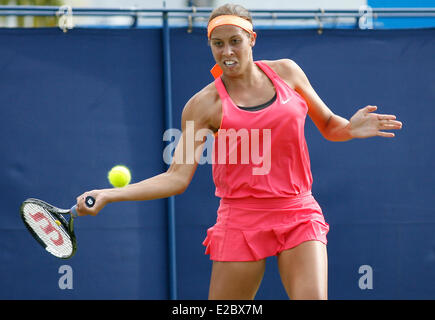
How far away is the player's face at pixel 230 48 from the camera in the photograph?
3.54 m

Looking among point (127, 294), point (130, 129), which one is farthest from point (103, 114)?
point (127, 294)

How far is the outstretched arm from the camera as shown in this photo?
355 centimetres

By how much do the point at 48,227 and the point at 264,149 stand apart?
1.18 meters

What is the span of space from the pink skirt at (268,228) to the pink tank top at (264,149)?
0.17 ft

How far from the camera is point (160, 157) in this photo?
524 centimetres

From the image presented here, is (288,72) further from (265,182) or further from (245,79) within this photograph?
(265,182)

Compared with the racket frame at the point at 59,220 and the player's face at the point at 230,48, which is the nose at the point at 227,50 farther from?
the racket frame at the point at 59,220

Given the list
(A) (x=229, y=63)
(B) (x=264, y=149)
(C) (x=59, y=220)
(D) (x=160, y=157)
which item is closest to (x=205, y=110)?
(A) (x=229, y=63)

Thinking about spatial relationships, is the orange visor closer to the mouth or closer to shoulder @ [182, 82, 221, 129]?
the mouth

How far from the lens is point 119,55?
207 inches

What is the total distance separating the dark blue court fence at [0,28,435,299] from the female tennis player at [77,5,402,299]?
66.6 inches

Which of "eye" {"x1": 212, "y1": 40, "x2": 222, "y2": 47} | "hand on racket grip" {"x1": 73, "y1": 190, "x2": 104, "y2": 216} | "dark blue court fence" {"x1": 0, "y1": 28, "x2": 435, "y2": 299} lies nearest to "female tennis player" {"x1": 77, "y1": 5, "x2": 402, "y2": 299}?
"eye" {"x1": 212, "y1": 40, "x2": 222, "y2": 47}
